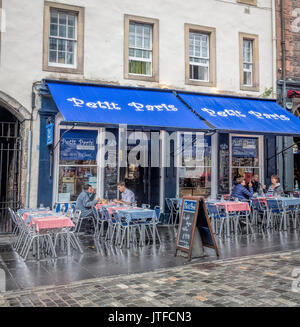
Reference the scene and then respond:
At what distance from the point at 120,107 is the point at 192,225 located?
13.9 ft

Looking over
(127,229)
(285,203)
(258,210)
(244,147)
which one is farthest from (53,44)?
(285,203)

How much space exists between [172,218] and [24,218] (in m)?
4.92

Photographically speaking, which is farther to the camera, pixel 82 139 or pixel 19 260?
pixel 82 139

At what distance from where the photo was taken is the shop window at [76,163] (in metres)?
10.6

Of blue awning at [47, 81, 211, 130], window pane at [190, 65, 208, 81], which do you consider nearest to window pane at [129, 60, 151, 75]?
blue awning at [47, 81, 211, 130]

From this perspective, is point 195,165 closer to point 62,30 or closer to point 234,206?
point 234,206

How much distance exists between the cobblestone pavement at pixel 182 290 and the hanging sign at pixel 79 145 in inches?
215

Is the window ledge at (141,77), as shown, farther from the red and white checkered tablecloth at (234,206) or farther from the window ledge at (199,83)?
the red and white checkered tablecloth at (234,206)

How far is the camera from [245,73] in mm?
13422

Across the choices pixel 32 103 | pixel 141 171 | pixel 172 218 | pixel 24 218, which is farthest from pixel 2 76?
pixel 172 218

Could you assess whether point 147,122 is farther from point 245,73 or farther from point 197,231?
point 245,73

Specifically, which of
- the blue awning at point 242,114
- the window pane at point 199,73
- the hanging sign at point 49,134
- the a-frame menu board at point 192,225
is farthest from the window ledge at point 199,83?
the a-frame menu board at point 192,225

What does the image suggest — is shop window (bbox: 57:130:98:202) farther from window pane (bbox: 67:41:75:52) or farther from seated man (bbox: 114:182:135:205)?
window pane (bbox: 67:41:75:52)

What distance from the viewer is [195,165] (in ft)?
40.7
